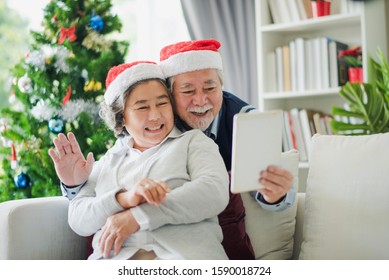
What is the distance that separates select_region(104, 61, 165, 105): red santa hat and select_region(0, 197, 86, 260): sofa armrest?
1.12ft

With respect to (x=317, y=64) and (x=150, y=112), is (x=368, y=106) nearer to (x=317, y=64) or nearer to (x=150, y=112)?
(x=317, y=64)

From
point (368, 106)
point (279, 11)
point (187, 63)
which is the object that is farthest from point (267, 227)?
point (279, 11)

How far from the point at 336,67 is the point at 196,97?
155 cm

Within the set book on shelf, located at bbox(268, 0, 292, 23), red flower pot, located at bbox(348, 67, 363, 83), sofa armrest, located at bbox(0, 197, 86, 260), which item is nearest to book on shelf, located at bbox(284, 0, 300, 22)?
book on shelf, located at bbox(268, 0, 292, 23)

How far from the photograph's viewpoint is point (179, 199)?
131 cm

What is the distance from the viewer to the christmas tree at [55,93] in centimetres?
256

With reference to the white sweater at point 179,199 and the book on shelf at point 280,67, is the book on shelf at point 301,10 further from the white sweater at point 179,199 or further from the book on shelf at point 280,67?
the white sweater at point 179,199

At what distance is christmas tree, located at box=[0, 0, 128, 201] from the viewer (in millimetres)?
2557

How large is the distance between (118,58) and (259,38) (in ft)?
2.73
